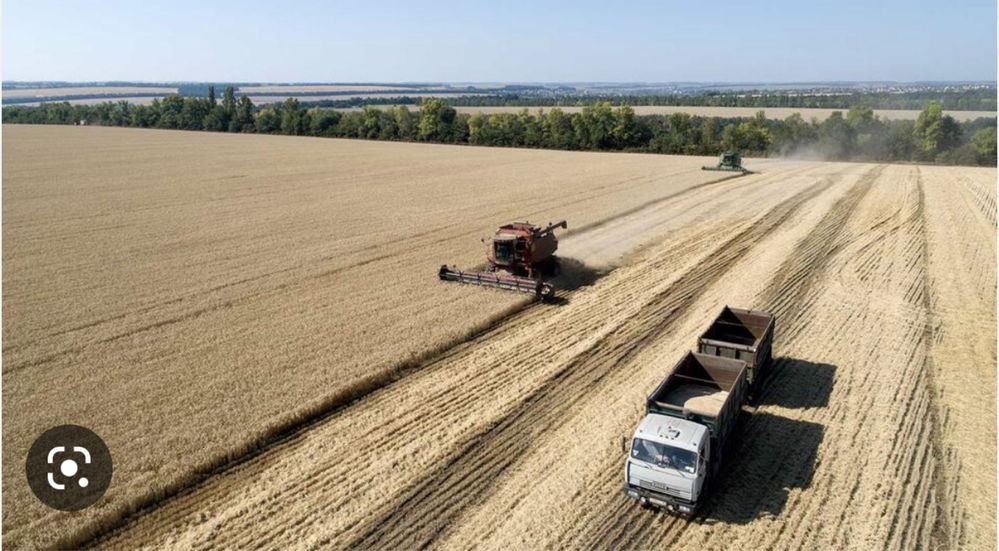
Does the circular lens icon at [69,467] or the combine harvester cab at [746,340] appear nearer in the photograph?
the circular lens icon at [69,467]

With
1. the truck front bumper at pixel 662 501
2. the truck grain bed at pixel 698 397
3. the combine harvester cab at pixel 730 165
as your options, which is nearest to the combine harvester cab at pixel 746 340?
the truck grain bed at pixel 698 397

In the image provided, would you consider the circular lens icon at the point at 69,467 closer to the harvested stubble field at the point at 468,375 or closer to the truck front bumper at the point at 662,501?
the harvested stubble field at the point at 468,375

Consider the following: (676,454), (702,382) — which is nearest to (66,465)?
(676,454)

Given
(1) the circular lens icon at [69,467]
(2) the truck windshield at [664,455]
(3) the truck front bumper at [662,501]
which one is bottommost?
(1) the circular lens icon at [69,467]

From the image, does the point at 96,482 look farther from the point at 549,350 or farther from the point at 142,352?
the point at 549,350

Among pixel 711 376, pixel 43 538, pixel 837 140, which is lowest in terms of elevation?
pixel 43 538

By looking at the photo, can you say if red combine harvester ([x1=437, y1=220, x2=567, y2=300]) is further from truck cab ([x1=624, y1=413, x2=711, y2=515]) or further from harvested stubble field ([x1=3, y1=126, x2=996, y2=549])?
truck cab ([x1=624, y1=413, x2=711, y2=515])

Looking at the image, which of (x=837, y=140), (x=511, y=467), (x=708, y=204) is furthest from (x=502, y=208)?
(x=837, y=140)

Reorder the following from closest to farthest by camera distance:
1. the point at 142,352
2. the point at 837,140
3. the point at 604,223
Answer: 1. the point at 142,352
2. the point at 604,223
3. the point at 837,140
